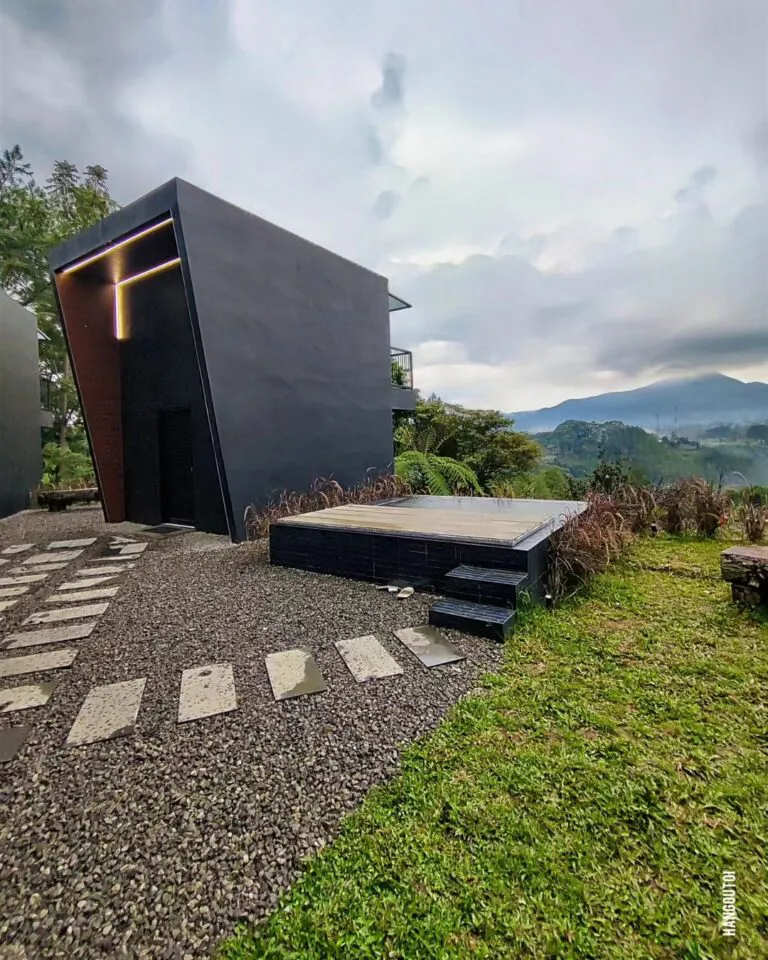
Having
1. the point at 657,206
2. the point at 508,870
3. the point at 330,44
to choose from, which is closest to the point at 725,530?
the point at 508,870

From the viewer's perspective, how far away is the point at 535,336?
1073 centimetres

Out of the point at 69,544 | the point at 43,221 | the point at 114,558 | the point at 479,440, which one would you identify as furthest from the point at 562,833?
the point at 43,221

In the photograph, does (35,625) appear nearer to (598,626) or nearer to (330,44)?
(598,626)

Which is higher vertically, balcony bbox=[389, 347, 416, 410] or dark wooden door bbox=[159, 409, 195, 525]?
balcony bbox=[389, 347, 416, 410]

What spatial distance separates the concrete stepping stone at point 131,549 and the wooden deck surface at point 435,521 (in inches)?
78.2

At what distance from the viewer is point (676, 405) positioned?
468 inches

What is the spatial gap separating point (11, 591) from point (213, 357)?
2851 mm

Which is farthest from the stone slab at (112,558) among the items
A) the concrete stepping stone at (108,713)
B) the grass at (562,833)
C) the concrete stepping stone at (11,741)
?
the grass at (562,833)

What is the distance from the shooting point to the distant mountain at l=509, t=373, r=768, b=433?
406 inches

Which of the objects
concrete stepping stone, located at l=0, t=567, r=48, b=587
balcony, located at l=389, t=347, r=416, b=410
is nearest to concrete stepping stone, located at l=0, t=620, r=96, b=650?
concrete stepping stone, located at l=0, t=567, r=48, b=587

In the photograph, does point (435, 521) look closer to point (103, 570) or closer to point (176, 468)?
point (103, 570)

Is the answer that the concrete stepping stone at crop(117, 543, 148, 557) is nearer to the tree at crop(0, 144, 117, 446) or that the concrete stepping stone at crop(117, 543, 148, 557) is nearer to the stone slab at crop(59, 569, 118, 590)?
the stone slab at crop(59, 569, 118, 590)

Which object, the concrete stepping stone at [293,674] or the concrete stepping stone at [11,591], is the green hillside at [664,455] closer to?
the concrete stepping stone at [293,674]

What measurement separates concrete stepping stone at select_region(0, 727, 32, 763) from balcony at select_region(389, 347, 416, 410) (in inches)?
275
